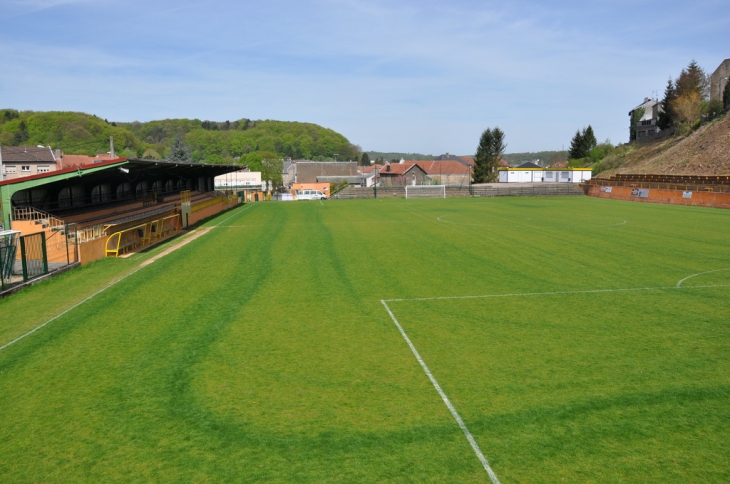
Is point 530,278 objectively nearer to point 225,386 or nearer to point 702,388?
point 702,388

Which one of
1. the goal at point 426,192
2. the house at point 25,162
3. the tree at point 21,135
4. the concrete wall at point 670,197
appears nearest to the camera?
the concrete wall at point 670,197

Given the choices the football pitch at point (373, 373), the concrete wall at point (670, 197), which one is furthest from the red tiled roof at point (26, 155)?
the concrete wall at point (670, 197)

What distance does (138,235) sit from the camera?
2550 centimetres

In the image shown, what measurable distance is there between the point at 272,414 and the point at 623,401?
207 inches

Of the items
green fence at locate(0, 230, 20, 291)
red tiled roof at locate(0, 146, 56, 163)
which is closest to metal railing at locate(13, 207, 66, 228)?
green fence at locate(0, 230, 20, 291)

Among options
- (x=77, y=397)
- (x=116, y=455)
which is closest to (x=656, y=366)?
(x=116, y=455)

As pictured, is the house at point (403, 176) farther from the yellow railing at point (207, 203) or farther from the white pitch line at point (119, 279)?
the white pitch line at point (119, 279)

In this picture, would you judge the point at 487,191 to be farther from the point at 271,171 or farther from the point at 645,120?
the point at 271,171

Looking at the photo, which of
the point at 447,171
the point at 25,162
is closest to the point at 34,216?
the point at 25,162

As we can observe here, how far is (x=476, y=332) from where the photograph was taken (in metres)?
11.3

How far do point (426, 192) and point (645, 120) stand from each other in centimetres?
5942

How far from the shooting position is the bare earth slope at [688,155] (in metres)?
58.9

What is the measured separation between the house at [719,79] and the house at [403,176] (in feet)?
162

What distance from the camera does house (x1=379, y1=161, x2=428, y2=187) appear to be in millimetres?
102125
